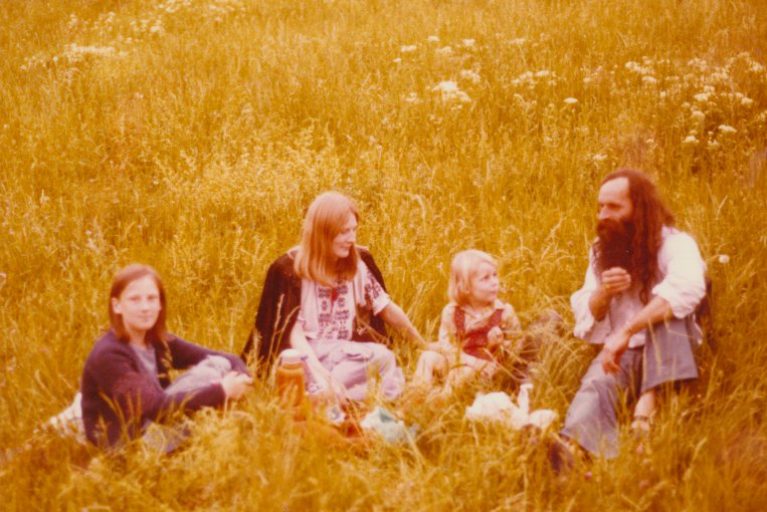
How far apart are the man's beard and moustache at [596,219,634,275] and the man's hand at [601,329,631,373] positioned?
1.32 feet

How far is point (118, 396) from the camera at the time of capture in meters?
3.34

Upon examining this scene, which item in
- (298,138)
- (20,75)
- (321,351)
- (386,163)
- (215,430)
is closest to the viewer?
(215,430)

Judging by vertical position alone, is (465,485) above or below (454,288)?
below

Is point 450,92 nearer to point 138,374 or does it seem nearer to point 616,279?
point 616,279

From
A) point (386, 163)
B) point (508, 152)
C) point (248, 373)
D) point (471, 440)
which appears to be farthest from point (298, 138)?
point (471, 440)

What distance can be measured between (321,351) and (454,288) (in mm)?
834

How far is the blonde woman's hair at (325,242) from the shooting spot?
424 centimetres

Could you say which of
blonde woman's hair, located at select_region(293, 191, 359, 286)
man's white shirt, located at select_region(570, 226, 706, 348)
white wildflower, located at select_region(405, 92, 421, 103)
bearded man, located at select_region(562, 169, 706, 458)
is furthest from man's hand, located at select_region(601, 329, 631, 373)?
white wildflower, located at select_region(405, 92, 421, 103)

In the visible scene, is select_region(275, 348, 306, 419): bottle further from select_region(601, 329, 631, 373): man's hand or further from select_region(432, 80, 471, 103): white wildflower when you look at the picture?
select_region(432, 80, 471, 103): white wildflower

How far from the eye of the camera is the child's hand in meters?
4.25

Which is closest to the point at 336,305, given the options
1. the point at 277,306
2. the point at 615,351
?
the point at 277,306

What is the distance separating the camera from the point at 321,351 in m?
4.39

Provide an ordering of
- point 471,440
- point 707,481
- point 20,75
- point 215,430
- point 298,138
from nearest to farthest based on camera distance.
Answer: point 707,481 < point 215,430 < point 471,440 < point 298,138 < point 20,75

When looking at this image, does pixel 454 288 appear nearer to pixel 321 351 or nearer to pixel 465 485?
pixel 321 351
